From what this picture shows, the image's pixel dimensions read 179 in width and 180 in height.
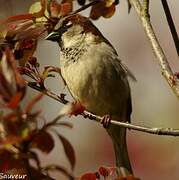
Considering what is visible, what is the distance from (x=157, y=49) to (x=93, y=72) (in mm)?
1360

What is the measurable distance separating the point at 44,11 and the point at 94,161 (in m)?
3.19

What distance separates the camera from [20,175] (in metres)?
1.66

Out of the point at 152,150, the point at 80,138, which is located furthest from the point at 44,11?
the point at 80,138

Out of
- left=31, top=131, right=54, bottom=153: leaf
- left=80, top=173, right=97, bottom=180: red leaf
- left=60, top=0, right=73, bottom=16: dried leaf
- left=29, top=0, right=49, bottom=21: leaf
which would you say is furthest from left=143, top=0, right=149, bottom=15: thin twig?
left=31, top=131, right=54, bottom=153: leaf

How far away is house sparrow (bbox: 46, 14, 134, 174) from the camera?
3826mm

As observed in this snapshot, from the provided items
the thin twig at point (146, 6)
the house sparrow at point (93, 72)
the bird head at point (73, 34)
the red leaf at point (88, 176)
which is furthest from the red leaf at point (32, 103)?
the bird head at point (73, 34)

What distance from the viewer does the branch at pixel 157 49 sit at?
2398 millimetres

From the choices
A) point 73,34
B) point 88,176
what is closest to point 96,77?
point 73,34

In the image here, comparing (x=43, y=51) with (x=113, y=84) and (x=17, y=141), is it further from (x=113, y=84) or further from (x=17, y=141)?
(x=17, y=141)

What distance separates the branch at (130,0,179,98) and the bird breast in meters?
1.26

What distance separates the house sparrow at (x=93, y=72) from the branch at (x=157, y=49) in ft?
3.88

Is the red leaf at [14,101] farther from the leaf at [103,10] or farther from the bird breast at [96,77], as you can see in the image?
the bird breast at [96,77]

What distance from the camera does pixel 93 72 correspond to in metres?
3.82

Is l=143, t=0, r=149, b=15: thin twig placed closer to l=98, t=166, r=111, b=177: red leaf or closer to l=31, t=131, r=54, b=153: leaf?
l=98, t=166, r=111, b=177: red leaf
